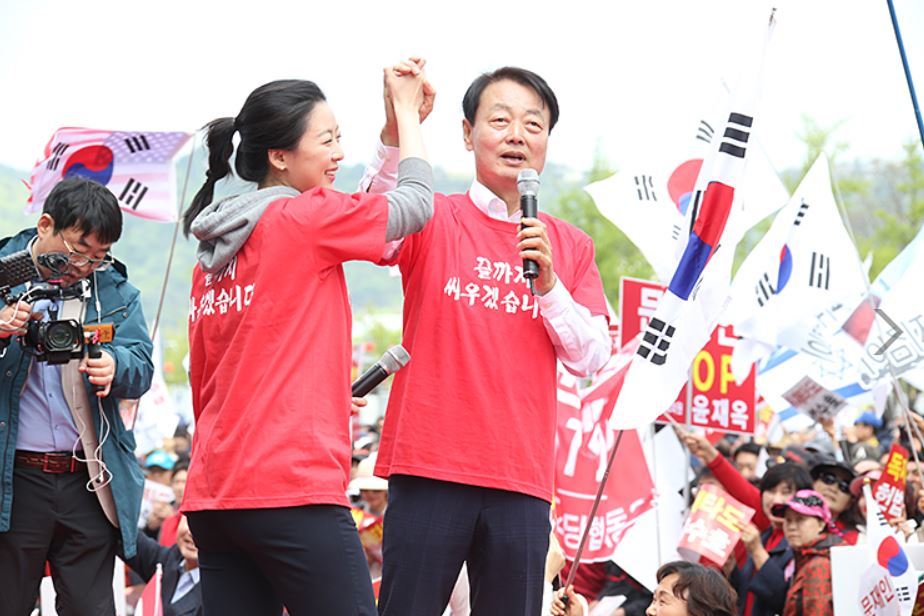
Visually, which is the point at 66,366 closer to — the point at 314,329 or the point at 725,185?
the point at 314,329

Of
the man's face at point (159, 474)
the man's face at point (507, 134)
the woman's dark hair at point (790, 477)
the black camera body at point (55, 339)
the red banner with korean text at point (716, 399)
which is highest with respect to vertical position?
the man's face at point (507, 134)

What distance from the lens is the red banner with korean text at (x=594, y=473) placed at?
6.63 m

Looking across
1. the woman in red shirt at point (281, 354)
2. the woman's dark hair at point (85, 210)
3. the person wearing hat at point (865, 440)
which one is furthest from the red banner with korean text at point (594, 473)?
the person wearing hat at point (865, 440)

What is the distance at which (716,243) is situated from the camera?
166 inches

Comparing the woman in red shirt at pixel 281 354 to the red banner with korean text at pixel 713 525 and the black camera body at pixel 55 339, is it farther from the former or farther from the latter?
the red banner with korean text at pixel 713 525

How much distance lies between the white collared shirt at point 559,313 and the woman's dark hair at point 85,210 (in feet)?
3.25

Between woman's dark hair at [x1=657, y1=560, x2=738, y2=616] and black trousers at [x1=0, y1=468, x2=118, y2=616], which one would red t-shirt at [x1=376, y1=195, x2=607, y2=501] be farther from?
woman's dark hair at [x1=657, y1=560, x2=738, y2=616]

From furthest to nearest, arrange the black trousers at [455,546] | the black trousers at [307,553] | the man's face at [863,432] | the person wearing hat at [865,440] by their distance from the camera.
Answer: the man's face at [863,432] < the person wearing hat at [865,440] < the black trousers at [455,546] < the black trousers at [307,553]

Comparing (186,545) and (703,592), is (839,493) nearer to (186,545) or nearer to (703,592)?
(703,592)

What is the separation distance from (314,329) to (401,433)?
0.64 meters

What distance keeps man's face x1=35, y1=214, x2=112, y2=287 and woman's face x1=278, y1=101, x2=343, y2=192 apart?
120 centimetres

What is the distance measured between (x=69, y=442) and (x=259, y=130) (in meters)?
1.57

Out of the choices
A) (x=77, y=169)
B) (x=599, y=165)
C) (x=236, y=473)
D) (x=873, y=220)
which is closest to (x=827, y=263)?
(x=77, y=169)

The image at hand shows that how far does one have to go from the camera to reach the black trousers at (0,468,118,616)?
419cm
